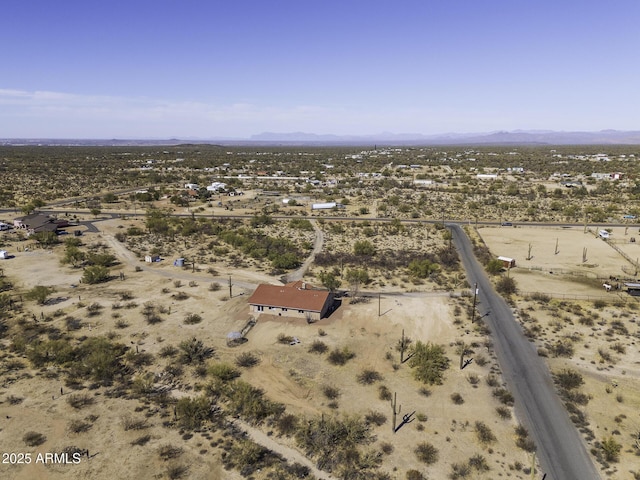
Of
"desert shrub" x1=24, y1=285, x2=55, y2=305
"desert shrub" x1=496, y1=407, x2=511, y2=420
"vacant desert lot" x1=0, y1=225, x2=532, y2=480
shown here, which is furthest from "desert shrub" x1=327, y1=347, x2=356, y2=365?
"desert shrub" x1=24, y1=285, x2=55, y2=305

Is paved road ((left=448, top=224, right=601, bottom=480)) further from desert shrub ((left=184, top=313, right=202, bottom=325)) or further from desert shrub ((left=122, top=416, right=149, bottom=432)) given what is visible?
desert shrub ((left=184, top=313, right=202, bottom=325))

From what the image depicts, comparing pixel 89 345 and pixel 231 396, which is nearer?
pixel 231 396

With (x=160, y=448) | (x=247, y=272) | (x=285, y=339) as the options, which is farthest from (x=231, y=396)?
(x=247, y=272)

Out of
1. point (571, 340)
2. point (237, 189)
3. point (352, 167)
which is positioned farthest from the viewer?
point (352, 167)

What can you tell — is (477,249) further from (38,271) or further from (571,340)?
(38,271)

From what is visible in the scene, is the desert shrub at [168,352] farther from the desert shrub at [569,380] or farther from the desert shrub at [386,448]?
the desert shrub at [569,380]
